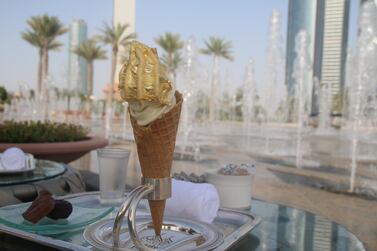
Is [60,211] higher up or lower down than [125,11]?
lower down

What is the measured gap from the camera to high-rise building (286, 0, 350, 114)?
92.4 feet

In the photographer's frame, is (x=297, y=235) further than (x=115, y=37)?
No

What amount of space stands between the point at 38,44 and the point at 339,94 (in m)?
22.2

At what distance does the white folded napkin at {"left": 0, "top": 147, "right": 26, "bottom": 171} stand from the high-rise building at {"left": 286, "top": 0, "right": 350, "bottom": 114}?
2573 cm

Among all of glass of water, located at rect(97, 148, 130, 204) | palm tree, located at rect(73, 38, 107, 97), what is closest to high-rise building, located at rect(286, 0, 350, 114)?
palm tree, located at rect(73, 38, 107, 97)

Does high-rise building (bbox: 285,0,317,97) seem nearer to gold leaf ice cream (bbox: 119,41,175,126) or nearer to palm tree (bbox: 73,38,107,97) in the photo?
palm tree (bbox: 73,38,107,97)

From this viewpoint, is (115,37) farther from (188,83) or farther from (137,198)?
(137,198)

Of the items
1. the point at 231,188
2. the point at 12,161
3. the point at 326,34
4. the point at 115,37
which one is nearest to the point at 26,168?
the point at 12,161

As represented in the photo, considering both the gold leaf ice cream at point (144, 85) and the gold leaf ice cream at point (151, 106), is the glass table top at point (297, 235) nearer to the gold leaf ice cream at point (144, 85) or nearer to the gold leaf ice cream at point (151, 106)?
the gold leaf ice cream at point (151, 106)

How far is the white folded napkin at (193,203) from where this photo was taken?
4.09 feet

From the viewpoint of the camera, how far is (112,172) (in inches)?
57.1

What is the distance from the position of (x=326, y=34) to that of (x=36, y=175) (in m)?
31.6

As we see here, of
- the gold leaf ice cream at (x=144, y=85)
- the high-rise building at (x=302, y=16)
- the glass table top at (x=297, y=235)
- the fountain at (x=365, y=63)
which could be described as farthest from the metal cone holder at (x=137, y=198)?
the high-rise building at (x=302, y=16)

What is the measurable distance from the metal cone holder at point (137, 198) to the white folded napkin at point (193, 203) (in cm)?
33
